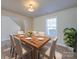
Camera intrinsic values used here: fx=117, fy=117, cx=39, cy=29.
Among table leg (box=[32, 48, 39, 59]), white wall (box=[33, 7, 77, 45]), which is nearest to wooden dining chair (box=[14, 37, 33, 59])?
table leg (box=[32, 48, 39, 59])

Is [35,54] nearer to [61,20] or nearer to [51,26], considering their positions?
[61,20]

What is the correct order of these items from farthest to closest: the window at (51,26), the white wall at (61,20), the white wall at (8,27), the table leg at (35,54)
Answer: the white wall at (8,27)
the window at (51,26)
the white wall at (61,20)
the table leg at (35,54)

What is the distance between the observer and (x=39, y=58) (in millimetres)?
2908

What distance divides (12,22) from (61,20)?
102 inches

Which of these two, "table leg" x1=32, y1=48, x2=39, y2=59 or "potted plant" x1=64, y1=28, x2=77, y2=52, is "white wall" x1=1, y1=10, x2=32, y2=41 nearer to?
"potted plant" x1=64, y1=28, x2=77, y2=52

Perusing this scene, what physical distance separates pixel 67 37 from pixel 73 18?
82 cm

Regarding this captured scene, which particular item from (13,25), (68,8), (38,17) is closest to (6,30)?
(13,25)

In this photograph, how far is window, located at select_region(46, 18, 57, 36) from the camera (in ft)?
17.7

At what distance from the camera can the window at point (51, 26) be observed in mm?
5387

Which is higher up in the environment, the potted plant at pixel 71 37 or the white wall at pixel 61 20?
the white wall at pixel 61 20

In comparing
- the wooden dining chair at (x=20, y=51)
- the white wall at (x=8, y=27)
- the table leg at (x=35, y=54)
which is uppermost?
the white wall at (x=8, y=27)

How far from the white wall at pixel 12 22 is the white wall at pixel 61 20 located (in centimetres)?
50

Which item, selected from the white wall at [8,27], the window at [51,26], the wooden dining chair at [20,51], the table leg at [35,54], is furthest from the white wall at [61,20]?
the wooden dining chair at [20,51]

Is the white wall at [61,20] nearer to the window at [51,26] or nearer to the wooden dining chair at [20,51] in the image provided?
the window at [51,26]
